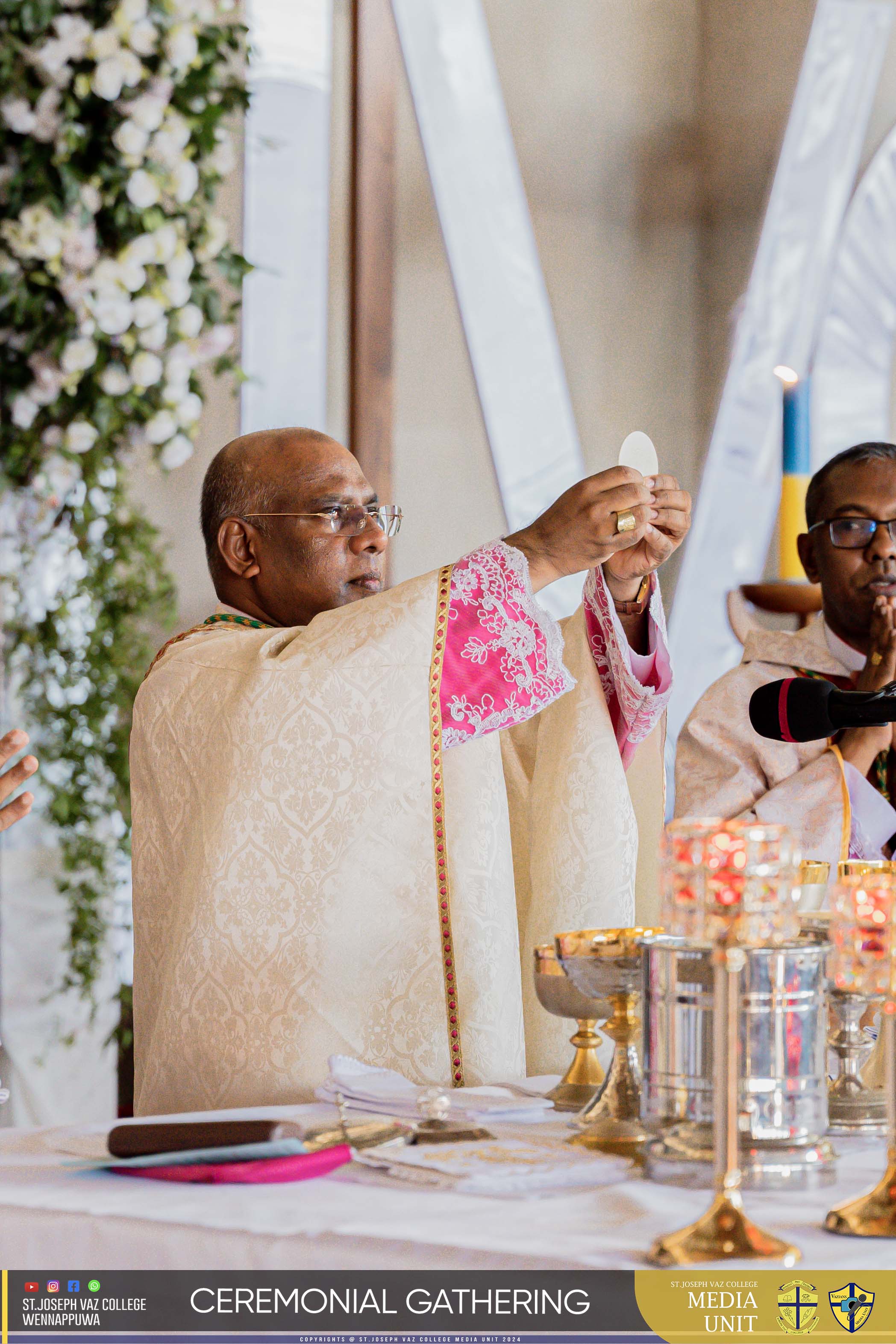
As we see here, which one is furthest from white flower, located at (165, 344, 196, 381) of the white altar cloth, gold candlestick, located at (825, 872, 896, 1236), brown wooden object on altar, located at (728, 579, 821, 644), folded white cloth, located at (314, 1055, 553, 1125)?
gold candlestick, located at (825, 872, 896, 1236)

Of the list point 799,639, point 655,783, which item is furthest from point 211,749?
point 799,639

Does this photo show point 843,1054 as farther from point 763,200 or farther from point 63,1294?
point 763,200

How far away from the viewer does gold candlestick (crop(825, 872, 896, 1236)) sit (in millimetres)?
1189

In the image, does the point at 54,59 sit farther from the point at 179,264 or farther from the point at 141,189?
the point at 179,264

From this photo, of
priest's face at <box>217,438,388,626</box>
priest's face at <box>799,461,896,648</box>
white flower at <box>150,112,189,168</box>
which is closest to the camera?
priest's face at <box>217,438,388,626</box>

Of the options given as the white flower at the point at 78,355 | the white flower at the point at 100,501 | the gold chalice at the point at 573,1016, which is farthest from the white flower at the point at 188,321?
the gold chalice at the point at 573,1016

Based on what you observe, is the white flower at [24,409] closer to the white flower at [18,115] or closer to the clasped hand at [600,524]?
the white flower at [18,115]

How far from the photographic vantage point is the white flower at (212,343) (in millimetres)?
3738

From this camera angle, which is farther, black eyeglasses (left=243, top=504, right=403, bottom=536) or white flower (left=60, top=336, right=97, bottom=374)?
white flower (left=60, top=336, right=97, bottom=374)

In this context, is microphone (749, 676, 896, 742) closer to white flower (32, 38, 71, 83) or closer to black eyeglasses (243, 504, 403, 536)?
black eyeglasses (243, 504, 403, 536)

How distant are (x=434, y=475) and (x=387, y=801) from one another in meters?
2.34

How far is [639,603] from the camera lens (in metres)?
2.24

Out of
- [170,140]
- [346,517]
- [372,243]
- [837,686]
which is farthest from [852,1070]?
[372,243]

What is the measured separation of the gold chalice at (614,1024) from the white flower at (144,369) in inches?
95.2
